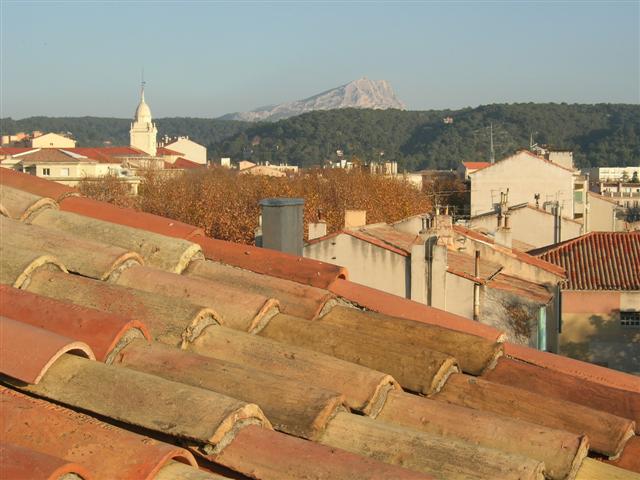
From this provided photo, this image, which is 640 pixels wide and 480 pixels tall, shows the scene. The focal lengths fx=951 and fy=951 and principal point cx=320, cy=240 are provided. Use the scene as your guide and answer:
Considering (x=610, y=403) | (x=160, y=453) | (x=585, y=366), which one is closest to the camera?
(x=160, y=453)

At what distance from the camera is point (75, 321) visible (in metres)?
3.46

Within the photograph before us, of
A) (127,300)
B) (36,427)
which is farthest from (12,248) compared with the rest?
(36,427)

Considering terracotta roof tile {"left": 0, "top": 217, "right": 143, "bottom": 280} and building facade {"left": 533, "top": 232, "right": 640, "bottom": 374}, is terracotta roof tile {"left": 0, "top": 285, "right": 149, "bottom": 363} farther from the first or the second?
building facade {"left": 533, "top": 232, "right": 640, "bottom": 374}

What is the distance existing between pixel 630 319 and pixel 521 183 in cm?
2217

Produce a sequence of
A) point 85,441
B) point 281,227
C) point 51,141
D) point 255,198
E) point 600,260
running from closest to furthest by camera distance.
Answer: point 85,441, point 281,227, point 600,260, point 255,198, point 51,141

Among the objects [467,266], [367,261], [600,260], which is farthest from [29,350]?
[600,260]

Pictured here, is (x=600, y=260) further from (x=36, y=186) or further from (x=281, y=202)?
(x=36, y=186)

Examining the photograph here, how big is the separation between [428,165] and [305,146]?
23.4 meters

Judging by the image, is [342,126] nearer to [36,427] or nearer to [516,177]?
[516,177]

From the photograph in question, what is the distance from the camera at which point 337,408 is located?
3.30 metres

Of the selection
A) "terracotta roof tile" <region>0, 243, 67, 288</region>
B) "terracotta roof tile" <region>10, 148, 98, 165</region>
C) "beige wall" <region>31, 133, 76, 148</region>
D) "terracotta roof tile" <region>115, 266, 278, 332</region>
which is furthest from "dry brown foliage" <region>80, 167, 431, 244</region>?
"beige wall" <region>31, 133, 76, 148</region>

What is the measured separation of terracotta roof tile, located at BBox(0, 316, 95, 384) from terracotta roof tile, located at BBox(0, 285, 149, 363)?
0.38 ft

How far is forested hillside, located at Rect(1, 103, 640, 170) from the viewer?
454 ft

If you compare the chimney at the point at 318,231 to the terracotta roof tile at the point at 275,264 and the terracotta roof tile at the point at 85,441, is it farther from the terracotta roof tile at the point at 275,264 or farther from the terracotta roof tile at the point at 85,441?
the terracotta roof tile at the point at 85,441
